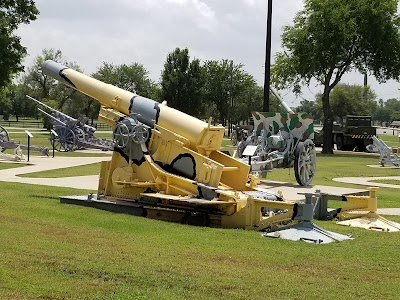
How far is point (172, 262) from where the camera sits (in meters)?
7.97

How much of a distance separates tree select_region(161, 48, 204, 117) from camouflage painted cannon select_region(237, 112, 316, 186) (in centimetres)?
4012

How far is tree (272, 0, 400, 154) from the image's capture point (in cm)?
4459

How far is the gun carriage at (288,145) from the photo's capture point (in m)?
19.9

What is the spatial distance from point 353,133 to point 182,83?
1783 cm

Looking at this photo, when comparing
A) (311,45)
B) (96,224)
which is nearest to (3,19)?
(96,224)

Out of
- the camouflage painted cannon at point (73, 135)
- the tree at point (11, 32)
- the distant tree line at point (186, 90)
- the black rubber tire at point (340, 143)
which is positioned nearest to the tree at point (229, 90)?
the distant tree line at point (186, 90)

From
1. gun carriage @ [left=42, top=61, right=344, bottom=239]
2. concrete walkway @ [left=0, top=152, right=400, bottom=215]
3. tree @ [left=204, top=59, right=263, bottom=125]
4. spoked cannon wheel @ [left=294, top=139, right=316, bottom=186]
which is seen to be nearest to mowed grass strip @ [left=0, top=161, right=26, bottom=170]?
concrete walkway @ [left=0, top=152, right=400, bottom=215]

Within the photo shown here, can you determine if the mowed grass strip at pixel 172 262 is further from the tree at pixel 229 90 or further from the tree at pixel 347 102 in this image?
the tree at pixel 347 102

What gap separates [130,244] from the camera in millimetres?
9102

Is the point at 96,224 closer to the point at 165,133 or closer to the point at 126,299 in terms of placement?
the point at 165,133

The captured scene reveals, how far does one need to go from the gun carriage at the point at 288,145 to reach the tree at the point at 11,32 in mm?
7464

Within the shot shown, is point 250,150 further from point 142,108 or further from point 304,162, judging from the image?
point 142,108

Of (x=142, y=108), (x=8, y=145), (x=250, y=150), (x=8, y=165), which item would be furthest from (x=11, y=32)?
(x=8, y=145)

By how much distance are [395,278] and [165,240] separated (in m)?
3.10
